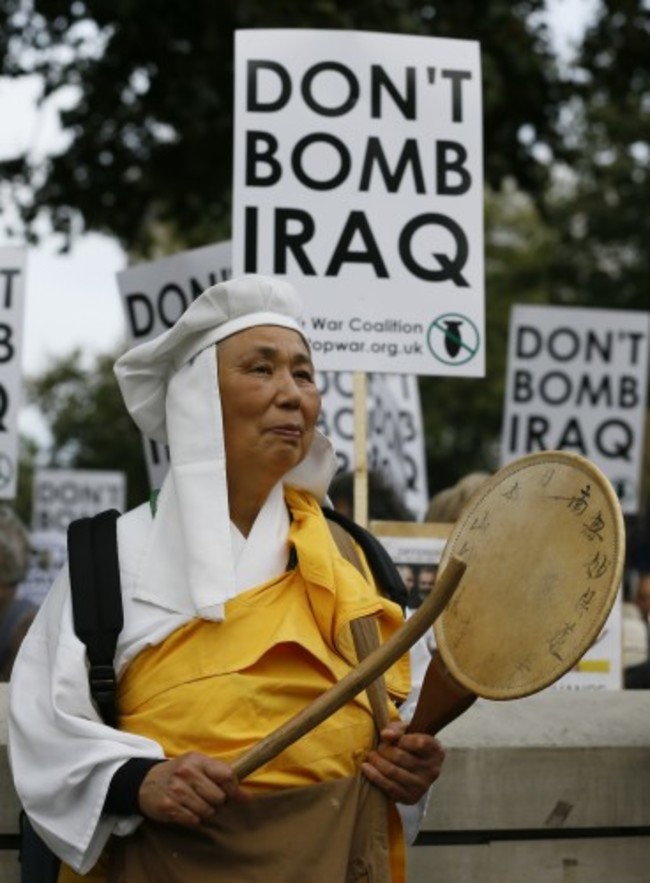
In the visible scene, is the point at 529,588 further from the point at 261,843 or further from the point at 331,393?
the point at 331,393

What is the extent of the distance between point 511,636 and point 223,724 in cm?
49

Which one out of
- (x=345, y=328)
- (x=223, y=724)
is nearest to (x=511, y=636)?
(x=223, y=724)

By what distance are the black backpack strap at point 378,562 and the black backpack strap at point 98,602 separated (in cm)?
47

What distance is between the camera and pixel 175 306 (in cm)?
757

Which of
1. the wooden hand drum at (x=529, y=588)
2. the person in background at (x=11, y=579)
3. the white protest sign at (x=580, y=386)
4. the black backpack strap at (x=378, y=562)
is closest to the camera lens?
the wooden hand drum at (x=529, y=588)

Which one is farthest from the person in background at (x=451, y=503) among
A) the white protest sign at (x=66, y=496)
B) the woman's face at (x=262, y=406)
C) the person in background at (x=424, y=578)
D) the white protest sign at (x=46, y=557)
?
the white protest sign at (x=66, y=496)

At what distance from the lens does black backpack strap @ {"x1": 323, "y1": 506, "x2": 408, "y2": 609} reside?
338cm

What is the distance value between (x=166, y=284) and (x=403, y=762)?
4680 mm

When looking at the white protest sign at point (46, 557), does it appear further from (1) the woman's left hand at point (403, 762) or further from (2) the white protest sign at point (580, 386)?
(1) the woman's left hand at point (403, 762)

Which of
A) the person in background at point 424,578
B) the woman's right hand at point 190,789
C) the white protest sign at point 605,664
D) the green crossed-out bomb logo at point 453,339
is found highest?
the green crossed-out bomb logo at point 453,339

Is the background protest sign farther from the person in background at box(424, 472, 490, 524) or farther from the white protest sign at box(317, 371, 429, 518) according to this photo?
the person in background at box(424, 472, 490, 524)

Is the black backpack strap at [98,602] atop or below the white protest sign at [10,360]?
below

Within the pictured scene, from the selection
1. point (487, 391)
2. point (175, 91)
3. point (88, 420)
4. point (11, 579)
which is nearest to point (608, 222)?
point (487, 391)

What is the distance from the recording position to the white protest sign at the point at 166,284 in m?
7.39
